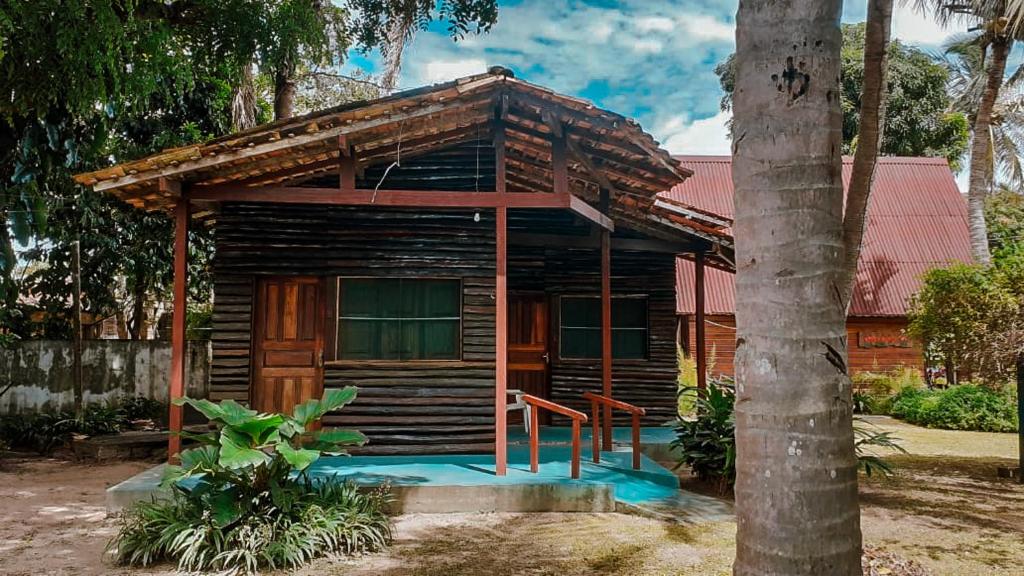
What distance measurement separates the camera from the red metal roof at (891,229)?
1841cm

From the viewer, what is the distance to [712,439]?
24.1 feet

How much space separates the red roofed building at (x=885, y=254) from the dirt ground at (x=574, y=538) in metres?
10.2

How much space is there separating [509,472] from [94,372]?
9387 millimetres

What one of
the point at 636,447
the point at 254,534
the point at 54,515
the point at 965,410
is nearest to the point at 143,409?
the point at 54,515

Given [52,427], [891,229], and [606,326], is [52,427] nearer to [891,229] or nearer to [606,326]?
[606,326]

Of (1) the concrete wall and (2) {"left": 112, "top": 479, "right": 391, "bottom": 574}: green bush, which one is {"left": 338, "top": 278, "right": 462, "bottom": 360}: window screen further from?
(1) the concrete wall

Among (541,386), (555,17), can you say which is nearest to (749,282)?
(555,17)

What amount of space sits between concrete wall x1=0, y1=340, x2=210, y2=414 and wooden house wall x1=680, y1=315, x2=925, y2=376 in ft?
37.0

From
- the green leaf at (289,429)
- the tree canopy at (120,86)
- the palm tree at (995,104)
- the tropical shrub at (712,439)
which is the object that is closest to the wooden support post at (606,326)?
the tropical shrub at (712,439)

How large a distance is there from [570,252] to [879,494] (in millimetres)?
5102

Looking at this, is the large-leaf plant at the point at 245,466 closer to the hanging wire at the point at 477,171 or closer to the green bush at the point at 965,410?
the hanging wire at the point at 477,171

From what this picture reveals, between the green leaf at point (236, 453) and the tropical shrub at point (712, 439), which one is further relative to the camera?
the tropical shrub at point (712, 439)

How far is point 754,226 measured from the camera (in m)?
2.15

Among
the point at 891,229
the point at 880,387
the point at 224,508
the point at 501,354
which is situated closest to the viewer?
the point at 224,508
